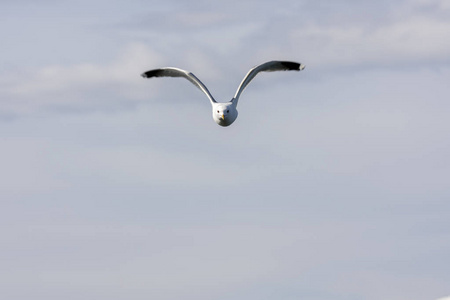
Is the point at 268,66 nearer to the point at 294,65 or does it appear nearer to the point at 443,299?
the point at 294,65

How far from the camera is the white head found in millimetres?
131875

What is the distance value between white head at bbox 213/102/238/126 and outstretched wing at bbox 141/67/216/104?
6.57 meters

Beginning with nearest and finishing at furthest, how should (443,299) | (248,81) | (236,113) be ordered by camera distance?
(236,113)
(248,81)
(443,299)

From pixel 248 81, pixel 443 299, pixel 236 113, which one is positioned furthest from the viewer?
pixel 443 299

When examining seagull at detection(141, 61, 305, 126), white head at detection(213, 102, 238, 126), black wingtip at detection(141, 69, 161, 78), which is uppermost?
black wingtip at detection(141, 69, 161, 78)

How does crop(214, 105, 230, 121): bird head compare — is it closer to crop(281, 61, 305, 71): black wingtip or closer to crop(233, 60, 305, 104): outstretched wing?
crop(233, 60, 305, 104): outstretched wing

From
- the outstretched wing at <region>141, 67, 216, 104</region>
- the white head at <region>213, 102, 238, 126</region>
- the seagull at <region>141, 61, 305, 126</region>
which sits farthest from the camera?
the outstretched wing at <region>141, 67, 216, 104</region>

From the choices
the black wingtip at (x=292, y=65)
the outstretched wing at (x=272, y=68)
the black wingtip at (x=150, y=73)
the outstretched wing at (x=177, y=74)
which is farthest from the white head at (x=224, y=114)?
the black wingtip at (x=150, y=73)

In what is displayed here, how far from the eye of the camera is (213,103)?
135625 millimetres

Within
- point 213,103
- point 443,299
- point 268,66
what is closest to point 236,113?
point 213,103

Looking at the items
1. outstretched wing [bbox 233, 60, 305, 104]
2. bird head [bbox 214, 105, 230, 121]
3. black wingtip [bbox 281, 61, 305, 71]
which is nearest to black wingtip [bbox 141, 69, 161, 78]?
outstretched wing [bbox 233, 60, 305, 104]

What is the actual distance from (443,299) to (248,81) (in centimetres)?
4042

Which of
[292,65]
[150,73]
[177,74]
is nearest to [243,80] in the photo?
[292,65]

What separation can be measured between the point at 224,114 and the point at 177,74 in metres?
16.3
